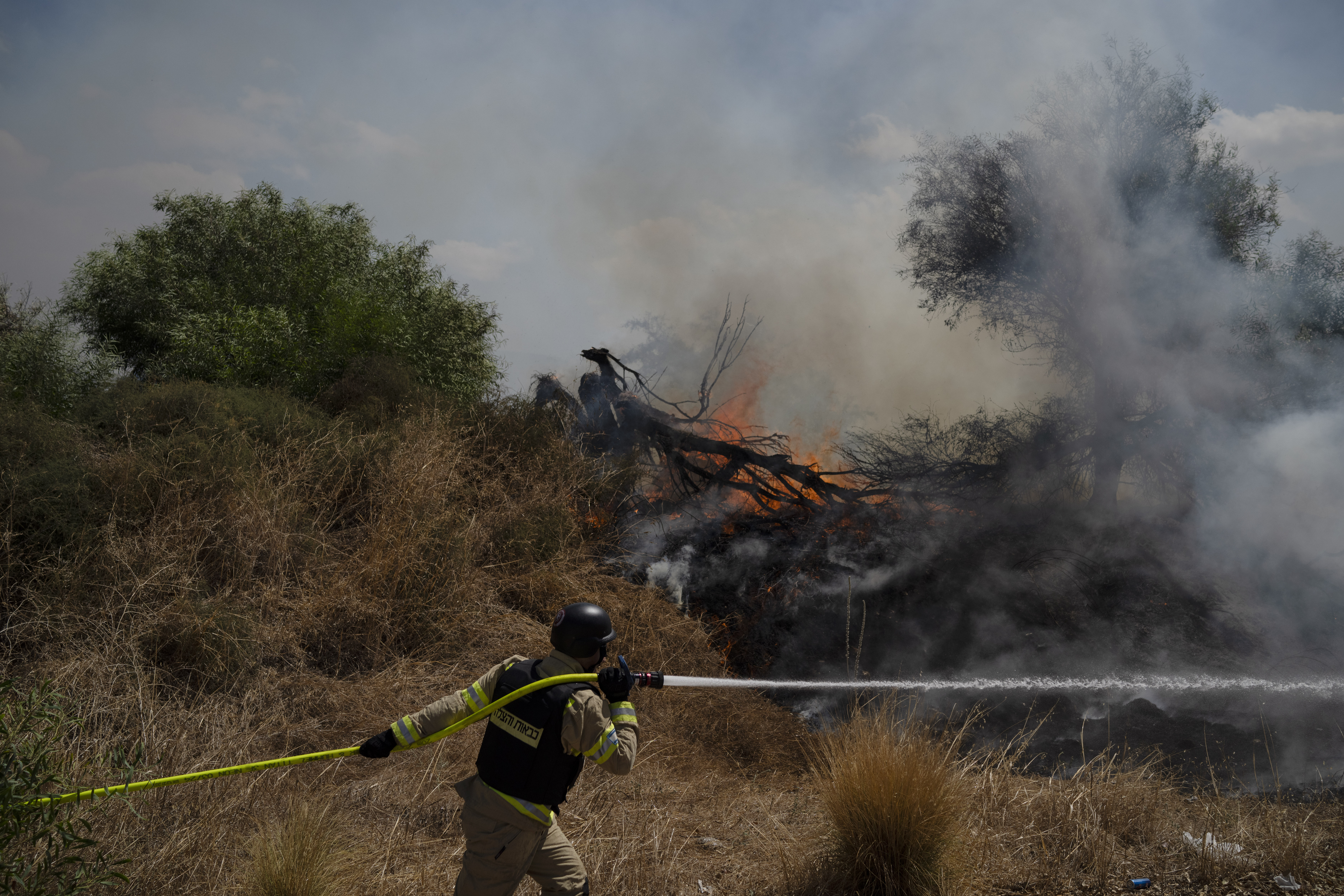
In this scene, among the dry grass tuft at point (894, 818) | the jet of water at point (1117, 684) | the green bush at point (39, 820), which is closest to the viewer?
the green bush at point (39, 820)

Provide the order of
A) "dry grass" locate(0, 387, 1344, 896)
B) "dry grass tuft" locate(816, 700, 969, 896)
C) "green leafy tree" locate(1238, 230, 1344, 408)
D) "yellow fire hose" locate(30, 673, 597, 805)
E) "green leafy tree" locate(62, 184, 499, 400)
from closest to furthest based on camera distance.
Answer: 1. "yellow fire hose" locate(30, 673, 597, 805)
2. "dry grass tuft" locate(816, 700, 969, 896)
3. "dry grass" locate(0, 387, 1344, 896)
4. "green leafy tree" locate(1238, 230, 1344, 408)
5. "green leafy tree" locate(62, 184, 499, 400)

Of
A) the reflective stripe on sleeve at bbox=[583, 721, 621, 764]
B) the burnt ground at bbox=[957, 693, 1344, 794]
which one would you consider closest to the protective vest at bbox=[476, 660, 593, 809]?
the reflective stripe on sleeve at bbox=[583, 721, 621, 764]

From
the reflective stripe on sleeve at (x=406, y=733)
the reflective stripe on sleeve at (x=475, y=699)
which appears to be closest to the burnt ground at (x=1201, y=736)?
the reflective stripe on sleeve at (x=475, y=699)

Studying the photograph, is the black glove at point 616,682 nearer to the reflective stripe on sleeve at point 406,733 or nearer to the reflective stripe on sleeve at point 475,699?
the reflective stripe on sleeve at point 475,699

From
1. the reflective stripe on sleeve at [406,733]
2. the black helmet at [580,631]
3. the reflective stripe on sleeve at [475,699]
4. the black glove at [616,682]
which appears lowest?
the reflective stripe on sleeve at [406,733]

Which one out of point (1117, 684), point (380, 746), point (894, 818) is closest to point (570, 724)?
point (380, 746)

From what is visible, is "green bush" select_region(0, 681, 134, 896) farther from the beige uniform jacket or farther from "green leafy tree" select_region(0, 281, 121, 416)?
"green leafy tree" select_region(0, 281, 121, 416)

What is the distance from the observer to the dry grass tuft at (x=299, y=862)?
9.66 feet

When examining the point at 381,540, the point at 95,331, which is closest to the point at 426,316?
the point at 95,331

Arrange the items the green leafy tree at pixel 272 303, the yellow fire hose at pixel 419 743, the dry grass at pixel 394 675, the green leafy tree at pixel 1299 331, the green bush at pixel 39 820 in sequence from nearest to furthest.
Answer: the green bush at pixel 39 820 < the yellow fire hose at pixel 419 743 < the dry grass at pixel 394 675 < the green leafy tree at pixel 1299 331 < the green leafy tree at pixel 272 303

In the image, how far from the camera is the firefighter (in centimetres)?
270

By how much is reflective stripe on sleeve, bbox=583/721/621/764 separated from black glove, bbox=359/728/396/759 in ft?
2.48

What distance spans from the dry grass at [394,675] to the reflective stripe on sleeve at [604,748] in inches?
54.0

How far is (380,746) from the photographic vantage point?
2.70m
